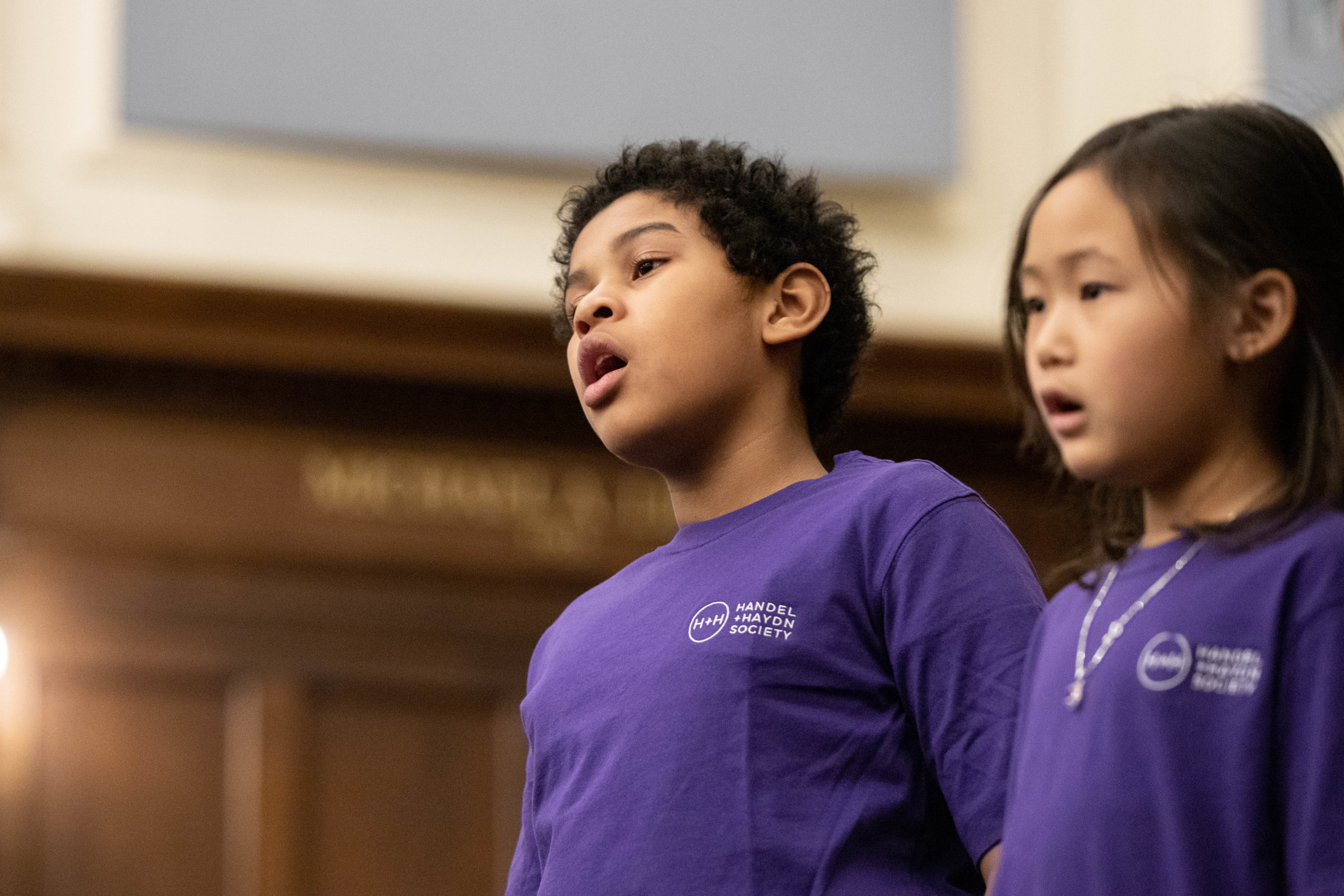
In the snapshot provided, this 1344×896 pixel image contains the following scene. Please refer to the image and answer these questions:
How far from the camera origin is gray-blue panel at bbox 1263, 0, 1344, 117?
4.86 metres

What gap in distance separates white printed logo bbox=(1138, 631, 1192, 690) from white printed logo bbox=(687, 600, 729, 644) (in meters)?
0.51

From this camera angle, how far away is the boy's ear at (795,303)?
198cm

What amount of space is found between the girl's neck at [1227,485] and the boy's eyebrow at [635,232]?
762 mm

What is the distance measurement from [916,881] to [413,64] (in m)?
3.68

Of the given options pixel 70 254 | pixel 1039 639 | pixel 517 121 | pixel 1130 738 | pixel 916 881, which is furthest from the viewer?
pixel 517 121

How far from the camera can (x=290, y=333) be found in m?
4.76

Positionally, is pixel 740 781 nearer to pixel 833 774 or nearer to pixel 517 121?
pixel 833 774

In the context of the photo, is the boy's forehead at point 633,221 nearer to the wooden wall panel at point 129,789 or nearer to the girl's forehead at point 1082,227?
the girl's forehead at point 1082,227

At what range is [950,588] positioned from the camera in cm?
166

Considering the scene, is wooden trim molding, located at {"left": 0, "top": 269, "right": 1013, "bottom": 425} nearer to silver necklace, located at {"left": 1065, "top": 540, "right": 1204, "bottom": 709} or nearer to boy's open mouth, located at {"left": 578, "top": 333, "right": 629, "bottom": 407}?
boy's open mouth, located at {"left": 578, "top": 333, "right": 629, "bottom": 407}

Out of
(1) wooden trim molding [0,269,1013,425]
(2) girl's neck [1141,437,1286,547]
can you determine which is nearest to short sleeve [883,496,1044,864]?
(2) girl's neck [1141,437,1286,547]

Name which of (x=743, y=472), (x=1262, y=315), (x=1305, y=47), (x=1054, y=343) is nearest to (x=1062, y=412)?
(x=1054, y=343)

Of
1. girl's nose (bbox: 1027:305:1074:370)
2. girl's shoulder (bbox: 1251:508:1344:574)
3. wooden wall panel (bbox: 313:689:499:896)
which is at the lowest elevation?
wooden wall panel (bbox: 313:689:499:896)

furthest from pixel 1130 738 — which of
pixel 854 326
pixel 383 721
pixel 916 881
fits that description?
pixel 383 721
